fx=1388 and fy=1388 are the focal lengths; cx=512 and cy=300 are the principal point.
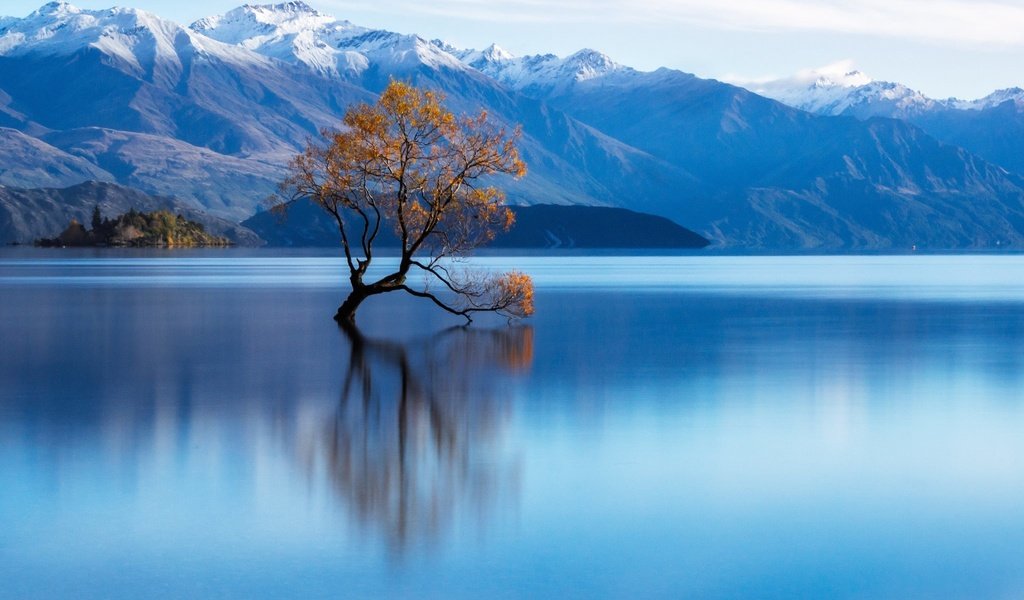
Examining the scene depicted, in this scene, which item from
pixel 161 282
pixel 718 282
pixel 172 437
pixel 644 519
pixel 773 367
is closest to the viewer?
pixel 644 519

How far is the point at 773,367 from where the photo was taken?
34562mm

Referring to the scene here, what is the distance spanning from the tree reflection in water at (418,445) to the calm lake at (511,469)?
0.08m

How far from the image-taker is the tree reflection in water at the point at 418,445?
54.4 ft

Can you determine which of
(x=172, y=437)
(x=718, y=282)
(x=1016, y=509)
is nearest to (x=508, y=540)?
(x=1016, y=509)

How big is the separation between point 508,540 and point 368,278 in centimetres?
8678

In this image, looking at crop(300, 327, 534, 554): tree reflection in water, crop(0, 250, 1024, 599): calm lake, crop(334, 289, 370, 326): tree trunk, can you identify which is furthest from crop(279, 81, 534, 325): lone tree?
crop(300, 327, 534, 554): tree reflection in water

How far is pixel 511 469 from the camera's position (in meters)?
19.4

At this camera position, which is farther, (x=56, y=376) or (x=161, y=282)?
(x=161, y=282)

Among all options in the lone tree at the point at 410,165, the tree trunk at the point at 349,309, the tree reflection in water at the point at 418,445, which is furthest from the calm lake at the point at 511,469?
the tree trunk at the point at 349,309

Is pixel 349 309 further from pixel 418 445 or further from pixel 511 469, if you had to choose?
pixel 511 469

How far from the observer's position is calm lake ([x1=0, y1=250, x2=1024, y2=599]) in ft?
46.0

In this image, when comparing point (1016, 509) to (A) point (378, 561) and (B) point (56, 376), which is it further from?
(B) point (56, 376)

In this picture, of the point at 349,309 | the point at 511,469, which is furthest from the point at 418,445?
the point at 349,309

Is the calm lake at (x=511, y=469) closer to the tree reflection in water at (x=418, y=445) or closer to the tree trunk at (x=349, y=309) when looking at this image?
the tree reflection in water at (x=418, y=445)
